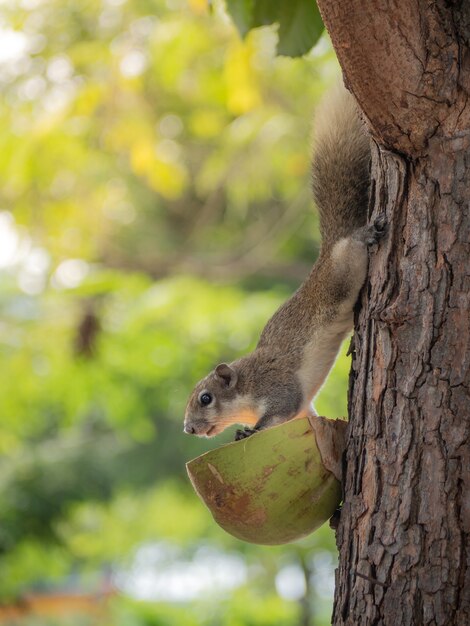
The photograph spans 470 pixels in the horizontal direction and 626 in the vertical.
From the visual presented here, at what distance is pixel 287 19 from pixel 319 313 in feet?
2.38

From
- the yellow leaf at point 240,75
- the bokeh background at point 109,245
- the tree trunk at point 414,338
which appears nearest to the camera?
the tree trunk at point 414,338

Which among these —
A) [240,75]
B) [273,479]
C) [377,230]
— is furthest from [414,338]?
[240,75]

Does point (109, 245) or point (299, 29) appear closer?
point (299, 29)

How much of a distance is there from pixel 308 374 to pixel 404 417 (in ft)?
2.90

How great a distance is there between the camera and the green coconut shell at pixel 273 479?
1.64 m

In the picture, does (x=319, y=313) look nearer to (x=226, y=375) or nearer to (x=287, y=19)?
(x=226, y=375)

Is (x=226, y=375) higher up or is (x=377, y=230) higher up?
(x=226, y=375)

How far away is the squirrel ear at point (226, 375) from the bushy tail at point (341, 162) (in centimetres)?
70

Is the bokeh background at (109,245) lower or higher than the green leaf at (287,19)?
higher

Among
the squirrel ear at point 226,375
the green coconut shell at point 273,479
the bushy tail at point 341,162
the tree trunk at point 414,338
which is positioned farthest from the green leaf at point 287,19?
the squirrel ear at point 226,375

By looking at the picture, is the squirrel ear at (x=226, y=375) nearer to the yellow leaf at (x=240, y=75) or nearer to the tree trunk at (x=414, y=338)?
the tree trunk at (x=414, y=338)

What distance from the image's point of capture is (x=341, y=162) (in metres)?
2.13

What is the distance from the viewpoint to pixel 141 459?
8.19 metres

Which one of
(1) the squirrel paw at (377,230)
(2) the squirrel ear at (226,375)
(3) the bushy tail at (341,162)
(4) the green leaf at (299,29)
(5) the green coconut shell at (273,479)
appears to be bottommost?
(5) the green coconut shell at (273,479)
